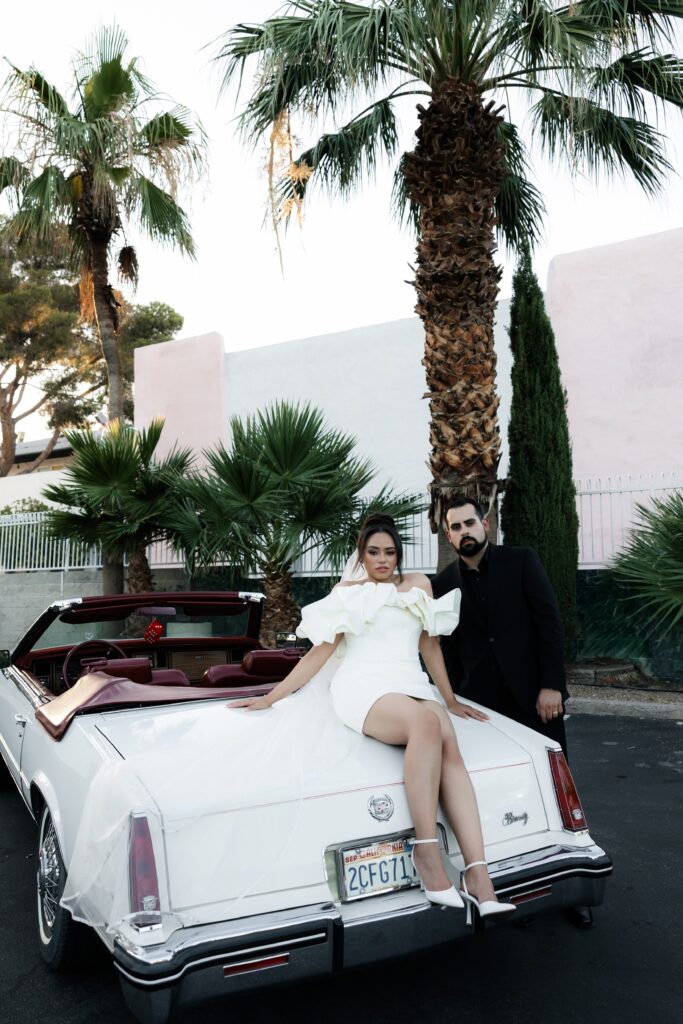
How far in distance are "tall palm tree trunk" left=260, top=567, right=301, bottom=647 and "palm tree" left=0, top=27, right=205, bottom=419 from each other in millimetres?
7297

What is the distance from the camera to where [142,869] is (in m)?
2.29

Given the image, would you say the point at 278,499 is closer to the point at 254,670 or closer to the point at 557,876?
the point at 254,670

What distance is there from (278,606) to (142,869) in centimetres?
725

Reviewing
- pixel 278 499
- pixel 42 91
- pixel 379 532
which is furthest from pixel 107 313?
pixel 379 532

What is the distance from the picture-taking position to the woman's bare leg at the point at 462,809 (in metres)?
2.52

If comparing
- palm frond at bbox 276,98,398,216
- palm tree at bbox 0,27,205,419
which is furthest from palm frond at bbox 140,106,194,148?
palm frond at bbox 276,98,398,216

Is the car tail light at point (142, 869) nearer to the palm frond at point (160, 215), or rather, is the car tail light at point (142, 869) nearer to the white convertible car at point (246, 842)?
the white convertible car at point (246, 842)

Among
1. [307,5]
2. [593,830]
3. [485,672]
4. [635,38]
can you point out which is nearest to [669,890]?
[593,830]

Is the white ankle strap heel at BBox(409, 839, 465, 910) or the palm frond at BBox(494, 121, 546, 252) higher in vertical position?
the palm frond at BBox(494, 121, 546, 252)

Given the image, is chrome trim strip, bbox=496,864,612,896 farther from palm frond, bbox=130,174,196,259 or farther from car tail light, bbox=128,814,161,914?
palm frond, bbox=130,174,196,259

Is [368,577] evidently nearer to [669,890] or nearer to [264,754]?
[264,754]

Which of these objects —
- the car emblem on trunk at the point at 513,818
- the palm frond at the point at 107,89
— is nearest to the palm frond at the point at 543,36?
the car emblem on trunk at the point at 513,818

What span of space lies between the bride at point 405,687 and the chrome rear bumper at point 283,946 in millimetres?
102

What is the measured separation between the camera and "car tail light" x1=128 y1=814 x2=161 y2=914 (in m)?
2.26
